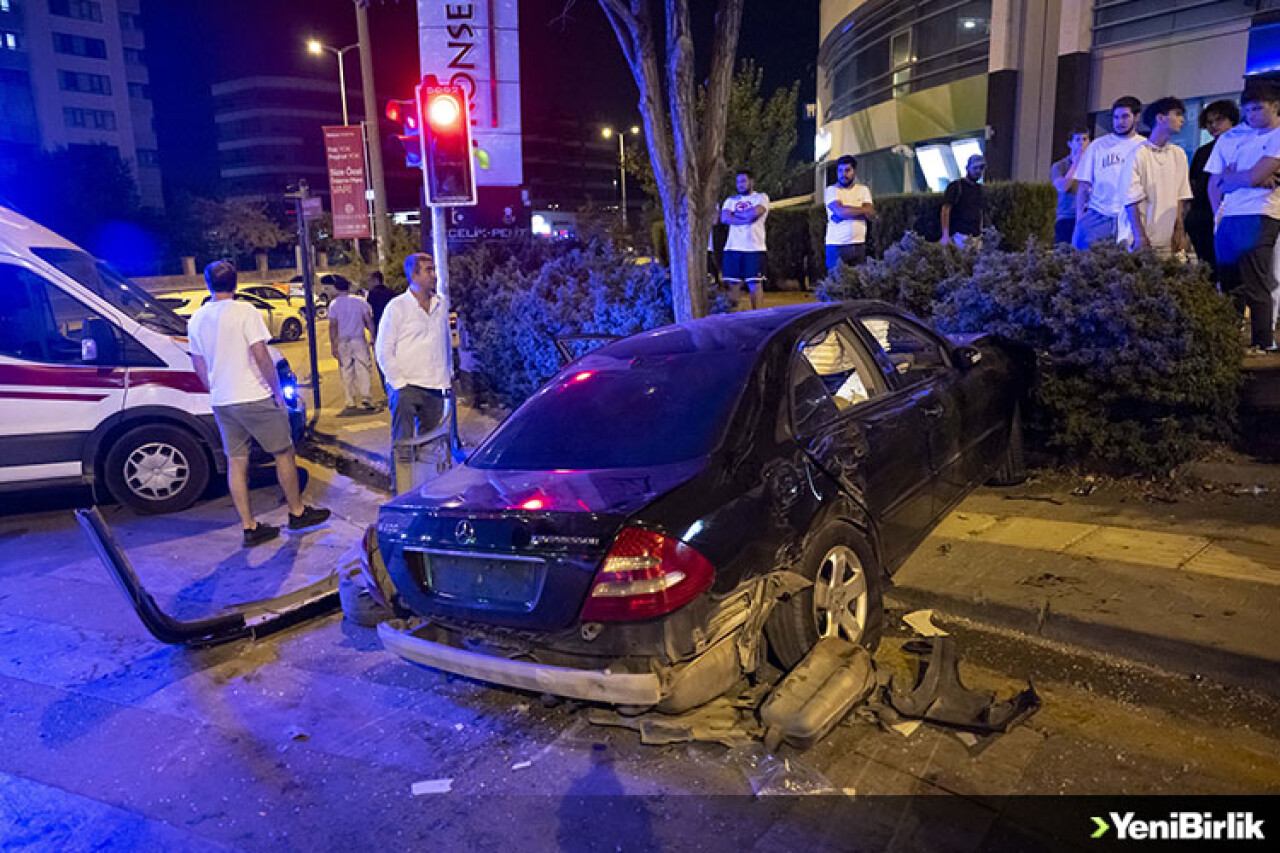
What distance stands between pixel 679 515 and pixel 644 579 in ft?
0.88

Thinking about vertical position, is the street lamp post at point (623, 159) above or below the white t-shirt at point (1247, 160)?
above

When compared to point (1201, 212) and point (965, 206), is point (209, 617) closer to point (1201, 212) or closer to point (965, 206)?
point (965, 206)

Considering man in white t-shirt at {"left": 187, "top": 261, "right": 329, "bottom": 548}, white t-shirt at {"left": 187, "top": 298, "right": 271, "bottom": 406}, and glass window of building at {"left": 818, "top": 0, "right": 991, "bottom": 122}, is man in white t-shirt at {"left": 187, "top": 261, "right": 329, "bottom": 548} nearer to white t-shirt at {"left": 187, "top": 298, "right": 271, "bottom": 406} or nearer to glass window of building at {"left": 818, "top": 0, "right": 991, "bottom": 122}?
white t-shirt at {"left": 187, "top": 298, "right": 271, "bottom": 406}

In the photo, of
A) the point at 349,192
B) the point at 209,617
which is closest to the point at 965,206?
the point at 209,617

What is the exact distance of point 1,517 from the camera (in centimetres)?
770

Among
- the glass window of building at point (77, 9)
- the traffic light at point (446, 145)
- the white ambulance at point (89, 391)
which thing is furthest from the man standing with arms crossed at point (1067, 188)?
the glass window of building at point (77, 9)

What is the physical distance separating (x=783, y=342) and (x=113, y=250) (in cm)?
6015

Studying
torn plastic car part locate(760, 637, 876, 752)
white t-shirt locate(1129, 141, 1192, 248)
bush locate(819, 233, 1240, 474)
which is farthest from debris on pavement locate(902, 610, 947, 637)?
white t-shirt locate(1129, 141, 1192, 248)

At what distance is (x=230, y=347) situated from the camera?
249 inches

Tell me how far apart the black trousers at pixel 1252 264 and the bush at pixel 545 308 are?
4.63 metres

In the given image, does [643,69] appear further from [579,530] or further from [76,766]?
[76,766]

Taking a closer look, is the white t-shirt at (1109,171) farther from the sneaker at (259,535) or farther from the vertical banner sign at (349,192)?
the vertical banner sign at (349,192)

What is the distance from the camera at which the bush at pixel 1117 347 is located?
588 centimetres

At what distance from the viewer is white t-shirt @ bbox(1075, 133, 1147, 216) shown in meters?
7.27
